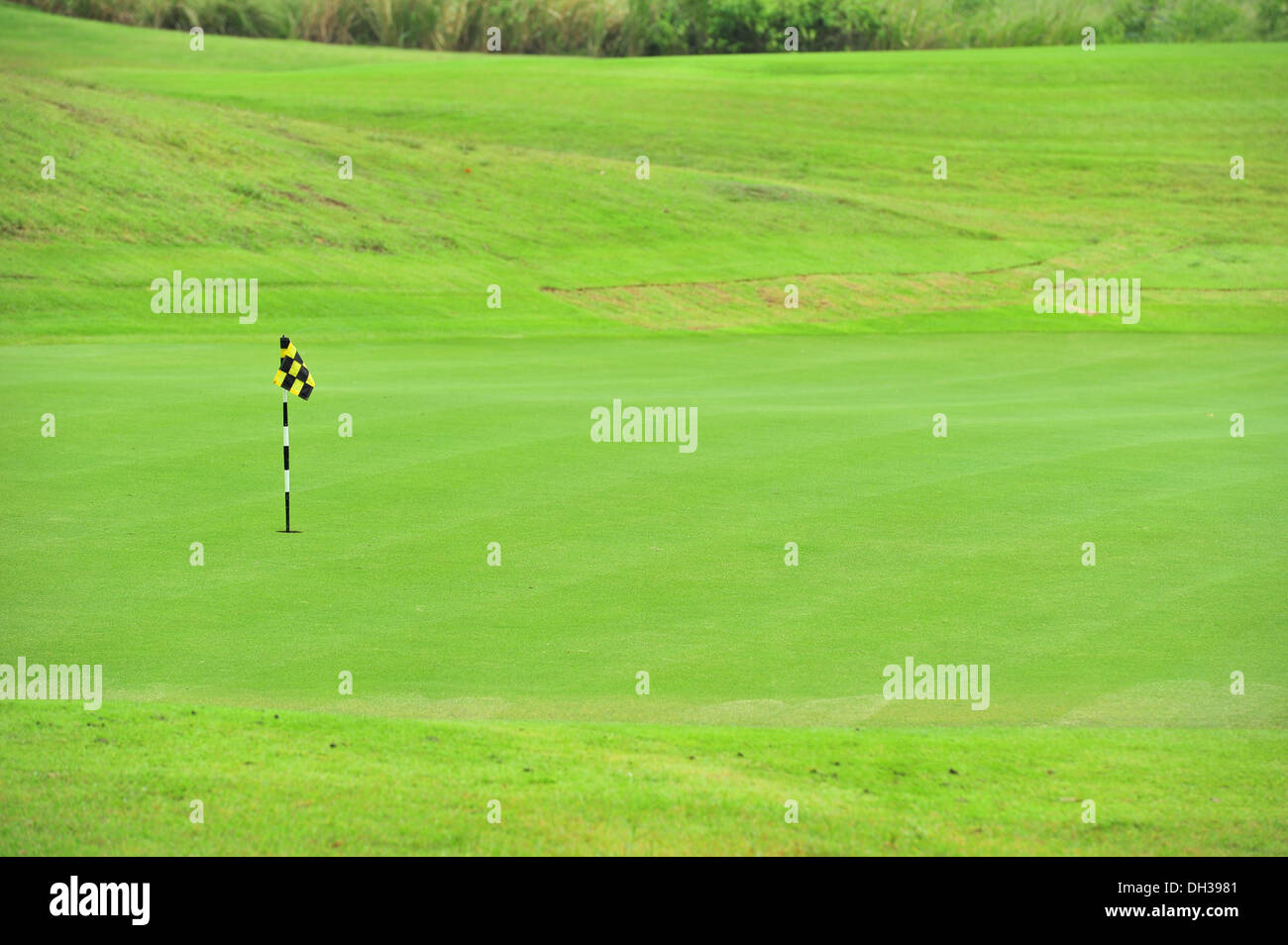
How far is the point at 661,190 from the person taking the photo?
59.0 meters

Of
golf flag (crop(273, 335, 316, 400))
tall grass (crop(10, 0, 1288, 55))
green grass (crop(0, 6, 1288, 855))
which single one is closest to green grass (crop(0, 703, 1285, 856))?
green grass (crop(0, 6, 1288, 855))

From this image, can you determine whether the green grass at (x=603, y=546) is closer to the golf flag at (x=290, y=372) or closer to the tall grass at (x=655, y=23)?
the golf flag at (x=290, y=372)

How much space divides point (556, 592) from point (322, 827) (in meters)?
5.34

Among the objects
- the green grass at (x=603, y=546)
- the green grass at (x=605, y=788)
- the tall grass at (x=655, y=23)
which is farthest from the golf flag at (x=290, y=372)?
the tall grass at (x=655, y=23)

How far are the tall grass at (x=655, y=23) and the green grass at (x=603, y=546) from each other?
52.4 metres

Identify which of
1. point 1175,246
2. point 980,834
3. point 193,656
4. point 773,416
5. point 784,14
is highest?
point 784,14

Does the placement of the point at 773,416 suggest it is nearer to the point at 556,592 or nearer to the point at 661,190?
the point at 556,592

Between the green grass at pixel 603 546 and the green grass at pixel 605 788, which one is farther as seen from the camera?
the green grass at pixel 603 546

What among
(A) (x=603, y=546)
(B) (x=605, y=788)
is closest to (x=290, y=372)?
(A) (x=603, y=546)

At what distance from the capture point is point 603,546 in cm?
1405

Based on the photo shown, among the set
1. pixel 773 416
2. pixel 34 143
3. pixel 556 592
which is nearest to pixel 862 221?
pixel 34 143

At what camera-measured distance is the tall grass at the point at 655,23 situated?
100000 mm

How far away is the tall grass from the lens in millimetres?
100000

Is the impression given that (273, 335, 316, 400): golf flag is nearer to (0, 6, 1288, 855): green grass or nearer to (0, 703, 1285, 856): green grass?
(0, 6, 1288, 855): green grass
